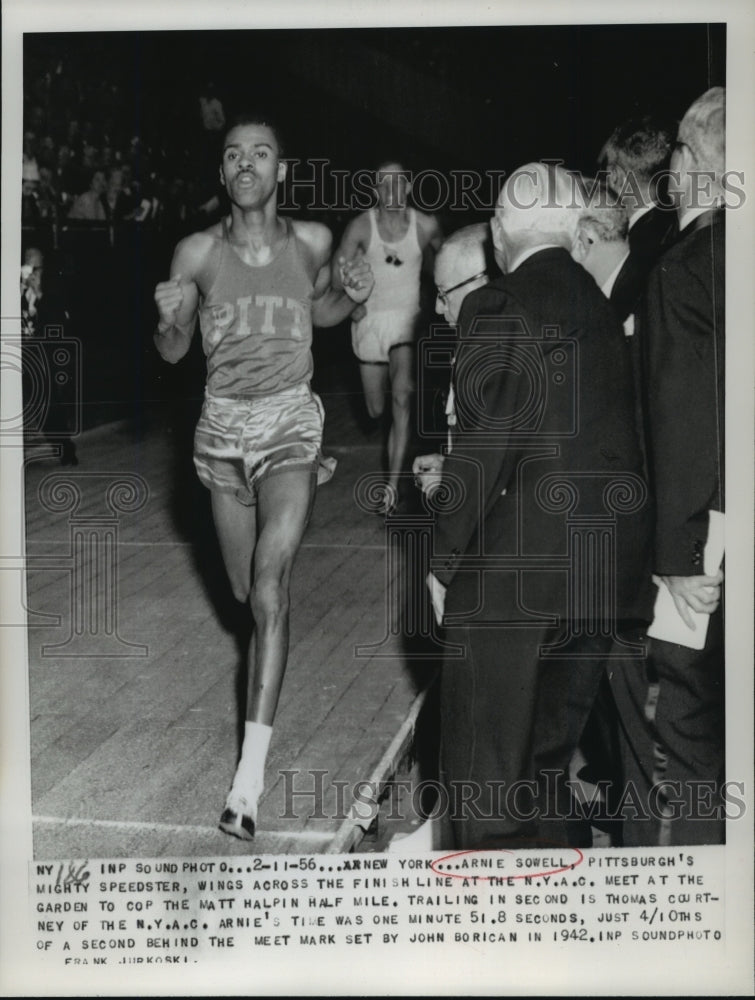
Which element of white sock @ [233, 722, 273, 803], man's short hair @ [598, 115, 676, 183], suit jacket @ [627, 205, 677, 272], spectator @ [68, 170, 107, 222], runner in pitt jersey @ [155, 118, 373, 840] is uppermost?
man's short hair @ [598, 115, 676, 183]

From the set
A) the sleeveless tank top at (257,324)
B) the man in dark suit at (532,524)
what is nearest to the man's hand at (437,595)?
the man in dark suit at (532,524)

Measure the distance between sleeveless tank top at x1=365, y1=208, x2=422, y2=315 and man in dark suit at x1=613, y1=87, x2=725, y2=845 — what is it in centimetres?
58

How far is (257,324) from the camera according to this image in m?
3.67

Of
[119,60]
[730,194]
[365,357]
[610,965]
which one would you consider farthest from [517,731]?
[119,60]

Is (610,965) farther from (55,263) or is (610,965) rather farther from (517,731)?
(55,263)

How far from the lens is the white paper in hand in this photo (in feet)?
12.2

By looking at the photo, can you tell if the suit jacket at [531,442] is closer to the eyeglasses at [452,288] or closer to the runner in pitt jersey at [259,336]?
the eyeglasses at [452,288]

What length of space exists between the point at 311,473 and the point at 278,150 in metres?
0.81

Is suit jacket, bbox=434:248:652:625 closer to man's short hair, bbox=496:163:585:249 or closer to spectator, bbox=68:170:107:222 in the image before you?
→ man's short hair, bbox=496:163:585:249

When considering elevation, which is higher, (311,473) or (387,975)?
(311,473)

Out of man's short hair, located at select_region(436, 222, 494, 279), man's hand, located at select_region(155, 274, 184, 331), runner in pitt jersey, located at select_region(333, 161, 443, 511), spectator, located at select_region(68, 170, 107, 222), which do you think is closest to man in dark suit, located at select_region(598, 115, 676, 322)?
man's short hair, located at select_region(436, 222, 494, 279)

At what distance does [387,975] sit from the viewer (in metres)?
3.69

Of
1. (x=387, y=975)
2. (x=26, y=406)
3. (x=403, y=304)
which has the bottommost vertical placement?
(x=387, y=975)

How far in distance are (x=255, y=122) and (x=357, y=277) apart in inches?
18.1
